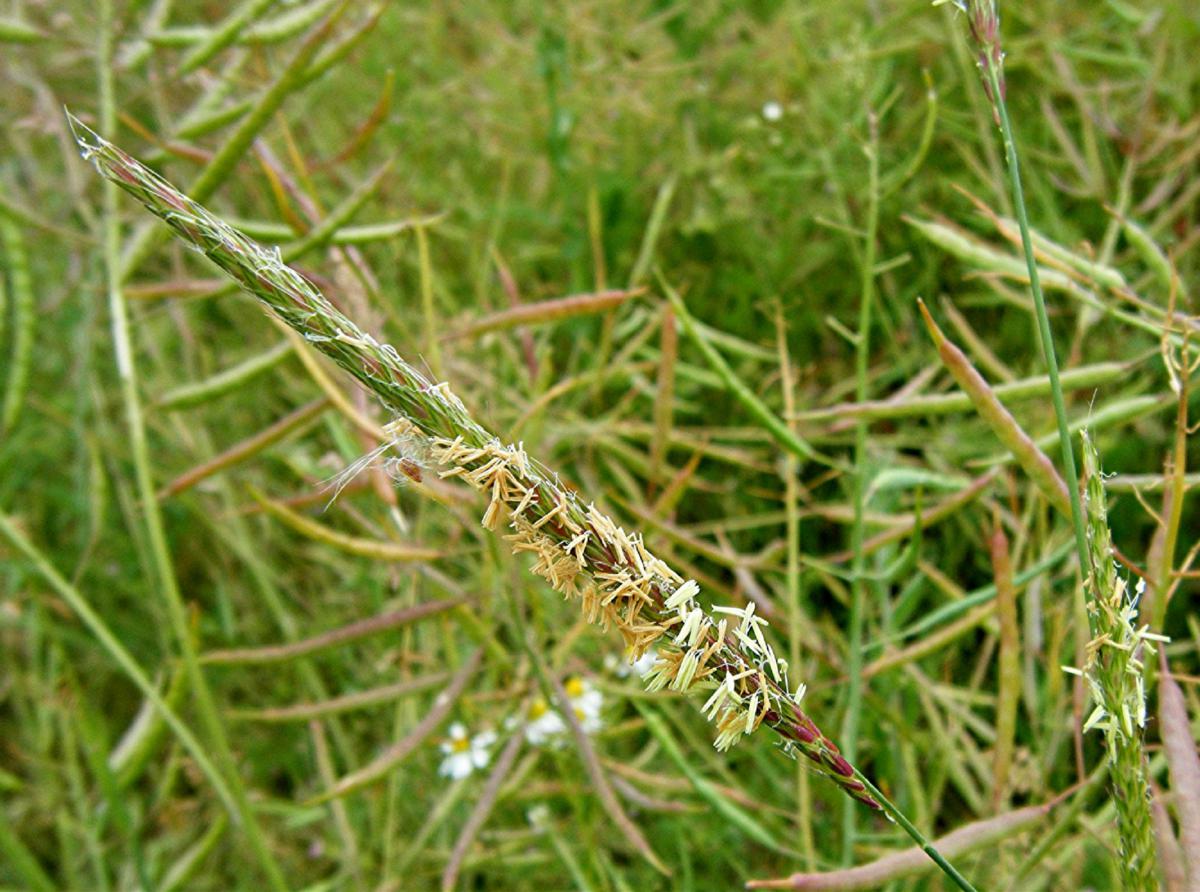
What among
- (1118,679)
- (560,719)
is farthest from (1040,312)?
(560,719)

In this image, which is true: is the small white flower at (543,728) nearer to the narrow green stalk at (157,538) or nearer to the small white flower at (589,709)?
the small white flower at (589,709)

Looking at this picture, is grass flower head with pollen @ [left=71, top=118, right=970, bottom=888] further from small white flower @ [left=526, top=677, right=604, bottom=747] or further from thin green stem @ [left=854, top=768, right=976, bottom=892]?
small white flower @ [left=526, top=677, right=604, bottom=747]

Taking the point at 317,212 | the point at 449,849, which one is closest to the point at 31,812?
the point at 449,849

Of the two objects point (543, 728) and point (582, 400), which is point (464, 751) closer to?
point (543, 728)

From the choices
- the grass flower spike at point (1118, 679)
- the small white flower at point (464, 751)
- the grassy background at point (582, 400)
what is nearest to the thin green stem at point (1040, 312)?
the grass flower spike at point (1118, 679)

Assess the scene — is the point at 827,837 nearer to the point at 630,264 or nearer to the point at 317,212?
the point at 317,212

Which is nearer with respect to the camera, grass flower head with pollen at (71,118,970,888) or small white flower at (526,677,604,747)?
grass flower head with pollen at (71,118,970,888)

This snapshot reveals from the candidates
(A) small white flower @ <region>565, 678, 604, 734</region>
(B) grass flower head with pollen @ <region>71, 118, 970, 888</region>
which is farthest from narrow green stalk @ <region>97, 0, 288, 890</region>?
(B) grass flower head with pollen @ <region>71, 118, 970, 888</region>
